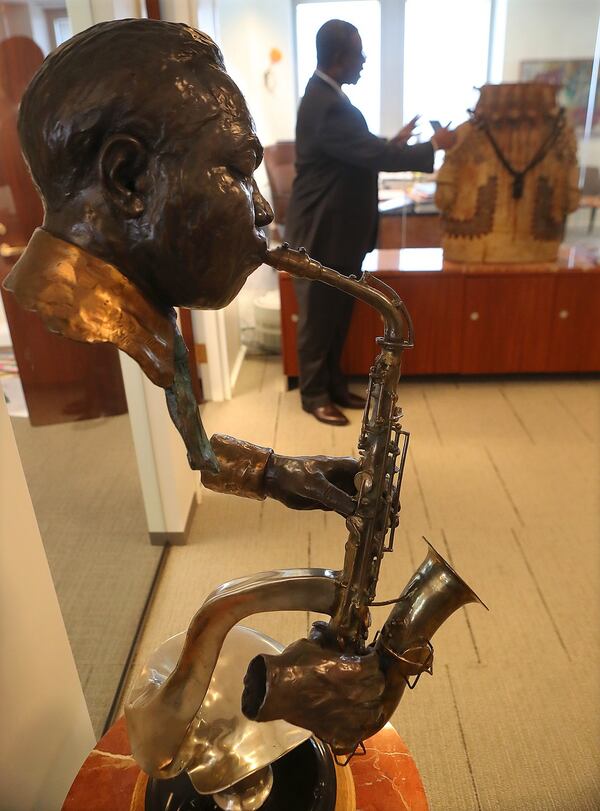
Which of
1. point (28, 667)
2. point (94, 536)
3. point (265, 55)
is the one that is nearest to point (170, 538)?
point (94, 536)

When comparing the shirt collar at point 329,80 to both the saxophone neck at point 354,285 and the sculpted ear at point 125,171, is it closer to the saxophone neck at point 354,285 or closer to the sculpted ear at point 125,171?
the saxophone neck at point 354,285

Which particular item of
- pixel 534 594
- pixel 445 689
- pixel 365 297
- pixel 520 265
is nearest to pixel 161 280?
pixel 365 297

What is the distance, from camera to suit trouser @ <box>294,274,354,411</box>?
2.88 meters

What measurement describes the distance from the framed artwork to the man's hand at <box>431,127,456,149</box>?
66.8 inches

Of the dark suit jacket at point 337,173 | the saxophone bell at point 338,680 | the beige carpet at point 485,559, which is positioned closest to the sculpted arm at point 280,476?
the saxophone bell at point 338,680

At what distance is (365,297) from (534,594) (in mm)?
1543

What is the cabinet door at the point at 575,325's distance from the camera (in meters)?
3.14

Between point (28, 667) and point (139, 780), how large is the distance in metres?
0.25

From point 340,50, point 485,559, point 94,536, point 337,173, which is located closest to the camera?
point 94,536

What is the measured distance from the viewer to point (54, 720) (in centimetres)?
112

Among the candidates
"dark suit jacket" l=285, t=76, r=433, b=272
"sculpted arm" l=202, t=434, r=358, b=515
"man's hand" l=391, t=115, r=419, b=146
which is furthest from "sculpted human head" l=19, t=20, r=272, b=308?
"man's hand" l=391, t=115, r=419, b=146

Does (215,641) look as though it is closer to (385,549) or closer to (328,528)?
(385,549)

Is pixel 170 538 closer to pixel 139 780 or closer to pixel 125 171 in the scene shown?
pixel 139 780

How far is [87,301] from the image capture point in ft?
2.09
